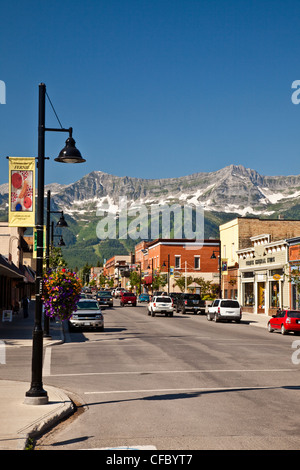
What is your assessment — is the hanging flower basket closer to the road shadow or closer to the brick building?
the road shadow

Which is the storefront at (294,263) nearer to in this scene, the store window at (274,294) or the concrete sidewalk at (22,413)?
the store window at (274,294)

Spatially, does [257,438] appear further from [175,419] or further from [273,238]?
[273,238]

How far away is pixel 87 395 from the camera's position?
1368 cm

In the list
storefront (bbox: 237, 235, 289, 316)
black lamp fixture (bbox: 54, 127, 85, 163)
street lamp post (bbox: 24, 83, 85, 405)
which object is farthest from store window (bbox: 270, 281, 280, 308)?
street lamp post (bbox: 24, 83, 85, 405)

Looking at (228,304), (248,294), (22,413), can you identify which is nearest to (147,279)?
(248,294)

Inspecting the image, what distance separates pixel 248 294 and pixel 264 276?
671 cm

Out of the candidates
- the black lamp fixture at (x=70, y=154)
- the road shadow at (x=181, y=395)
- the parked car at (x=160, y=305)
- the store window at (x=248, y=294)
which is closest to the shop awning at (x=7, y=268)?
the parked car at (x=160, y=305)

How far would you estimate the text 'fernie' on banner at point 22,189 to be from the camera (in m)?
13.4

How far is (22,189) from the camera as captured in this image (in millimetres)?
13469

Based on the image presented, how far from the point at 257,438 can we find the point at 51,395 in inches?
204

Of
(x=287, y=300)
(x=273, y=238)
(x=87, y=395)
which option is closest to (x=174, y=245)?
(x=273, y=238)

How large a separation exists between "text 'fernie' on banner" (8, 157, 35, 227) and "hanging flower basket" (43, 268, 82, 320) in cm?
1211

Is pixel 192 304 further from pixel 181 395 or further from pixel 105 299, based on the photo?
pixel 181 395

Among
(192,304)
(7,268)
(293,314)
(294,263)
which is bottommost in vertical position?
(192,304)
